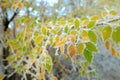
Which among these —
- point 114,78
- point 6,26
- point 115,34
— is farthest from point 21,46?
point 114,78

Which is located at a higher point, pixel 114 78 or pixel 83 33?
pixel 83 33

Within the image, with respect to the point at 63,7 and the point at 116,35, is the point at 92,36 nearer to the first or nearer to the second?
the point at 116,35

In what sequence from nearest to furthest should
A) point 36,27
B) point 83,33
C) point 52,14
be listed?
point 83,33, point 36,27, point 52,14

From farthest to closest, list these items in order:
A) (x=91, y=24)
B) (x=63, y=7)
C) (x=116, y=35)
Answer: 1. (x=63, y=7)
2. (x=91, y=24)
3. (x=116, y=35)

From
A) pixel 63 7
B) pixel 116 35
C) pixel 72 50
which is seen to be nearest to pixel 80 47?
pixel 72 50

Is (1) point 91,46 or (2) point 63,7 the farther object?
(2) point 63,7

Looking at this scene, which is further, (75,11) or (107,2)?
(107,2)

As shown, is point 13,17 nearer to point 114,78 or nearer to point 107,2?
point 114,78

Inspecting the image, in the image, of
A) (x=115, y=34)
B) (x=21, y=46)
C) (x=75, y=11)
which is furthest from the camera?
(x=75, y=11)

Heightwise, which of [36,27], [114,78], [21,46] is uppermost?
[36,27]

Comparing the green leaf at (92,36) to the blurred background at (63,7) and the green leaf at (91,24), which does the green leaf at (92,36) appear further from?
the blurred background at (63,7)

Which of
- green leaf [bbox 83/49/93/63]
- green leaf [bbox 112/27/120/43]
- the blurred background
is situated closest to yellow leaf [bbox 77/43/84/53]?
green leaf [bbox 83/49/93/63]
